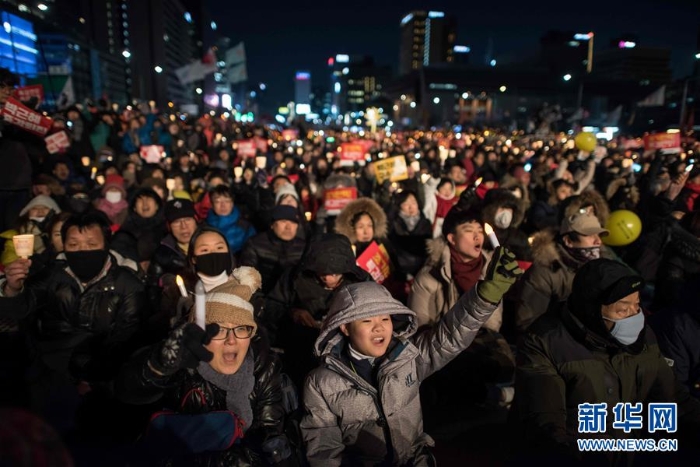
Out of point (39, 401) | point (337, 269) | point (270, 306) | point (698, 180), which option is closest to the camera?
point (39, 401)

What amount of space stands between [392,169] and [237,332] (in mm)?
7516

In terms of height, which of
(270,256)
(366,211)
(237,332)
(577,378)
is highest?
(366,211)

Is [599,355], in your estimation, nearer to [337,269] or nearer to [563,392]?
[563,392]

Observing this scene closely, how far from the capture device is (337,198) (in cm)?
792

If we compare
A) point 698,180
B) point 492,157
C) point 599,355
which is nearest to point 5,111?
point 599,355

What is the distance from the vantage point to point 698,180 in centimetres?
739

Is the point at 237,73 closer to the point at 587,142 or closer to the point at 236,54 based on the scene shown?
the point at 236,54

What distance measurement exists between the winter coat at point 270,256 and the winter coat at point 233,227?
0.79 metres

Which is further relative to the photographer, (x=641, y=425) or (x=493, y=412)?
(x=493, y=412)

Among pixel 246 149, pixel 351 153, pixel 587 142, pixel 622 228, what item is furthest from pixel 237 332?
pixel 246 149

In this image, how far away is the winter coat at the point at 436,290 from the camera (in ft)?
12.7

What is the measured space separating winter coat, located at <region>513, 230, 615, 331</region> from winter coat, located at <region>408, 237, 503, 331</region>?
222 mm

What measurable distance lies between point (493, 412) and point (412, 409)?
1826 mm

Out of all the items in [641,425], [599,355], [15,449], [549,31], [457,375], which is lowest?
[457,375]
